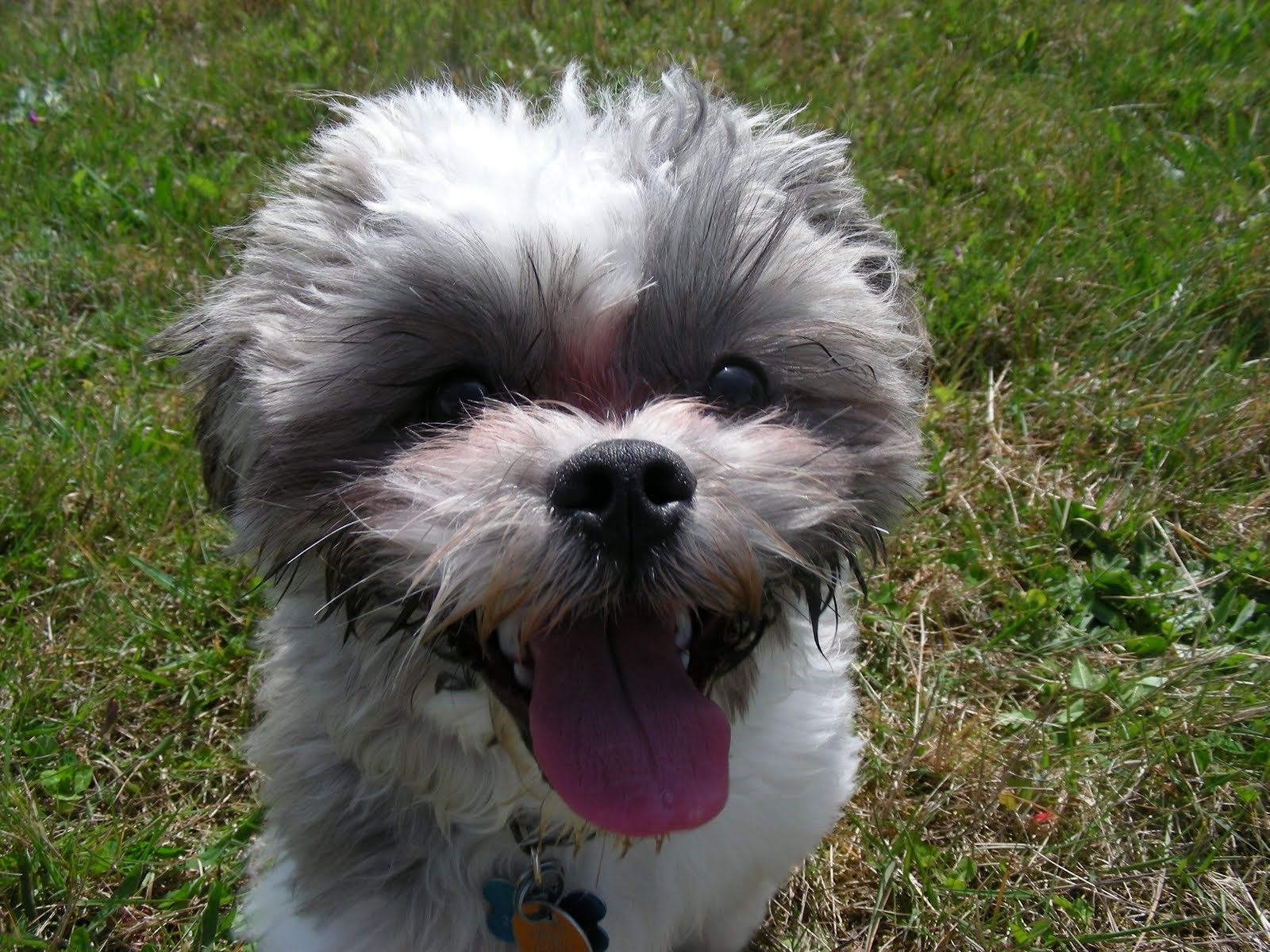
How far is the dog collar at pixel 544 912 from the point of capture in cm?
186

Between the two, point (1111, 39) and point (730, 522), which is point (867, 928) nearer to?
point (730, 522)

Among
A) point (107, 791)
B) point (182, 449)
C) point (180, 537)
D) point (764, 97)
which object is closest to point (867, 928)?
point (107, 791)

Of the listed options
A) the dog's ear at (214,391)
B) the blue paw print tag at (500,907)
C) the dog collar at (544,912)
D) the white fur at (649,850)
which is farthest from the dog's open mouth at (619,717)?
the dog's ear at (214,391)

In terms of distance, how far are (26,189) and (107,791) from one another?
285cm

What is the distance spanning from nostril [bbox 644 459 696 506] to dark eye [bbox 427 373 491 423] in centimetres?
44

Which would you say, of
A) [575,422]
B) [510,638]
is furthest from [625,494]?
[510,638]

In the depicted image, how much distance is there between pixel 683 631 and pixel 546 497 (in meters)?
0.39

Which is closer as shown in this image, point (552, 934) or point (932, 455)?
point (552, 934)

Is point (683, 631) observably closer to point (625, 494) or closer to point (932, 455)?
point (625, 494)

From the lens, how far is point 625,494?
1483 mm

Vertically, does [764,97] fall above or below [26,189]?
above

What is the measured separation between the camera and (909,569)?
10.7 feet

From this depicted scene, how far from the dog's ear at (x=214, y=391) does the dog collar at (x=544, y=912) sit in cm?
92

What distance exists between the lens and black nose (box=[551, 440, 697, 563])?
147cm
